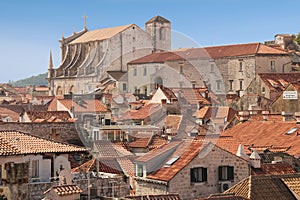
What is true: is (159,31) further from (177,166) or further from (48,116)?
(177,166)

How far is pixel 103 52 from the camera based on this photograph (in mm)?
105500

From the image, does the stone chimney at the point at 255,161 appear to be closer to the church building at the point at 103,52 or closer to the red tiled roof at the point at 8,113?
the red tiled roof at the point at 8,113

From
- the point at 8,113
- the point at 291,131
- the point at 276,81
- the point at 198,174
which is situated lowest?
the point at 198,174

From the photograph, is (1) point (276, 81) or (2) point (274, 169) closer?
(2) point (274, 169)

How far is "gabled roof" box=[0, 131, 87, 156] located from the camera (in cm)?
1845

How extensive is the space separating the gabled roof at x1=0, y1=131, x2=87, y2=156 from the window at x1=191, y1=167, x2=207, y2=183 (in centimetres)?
339

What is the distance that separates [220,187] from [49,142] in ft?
16.1

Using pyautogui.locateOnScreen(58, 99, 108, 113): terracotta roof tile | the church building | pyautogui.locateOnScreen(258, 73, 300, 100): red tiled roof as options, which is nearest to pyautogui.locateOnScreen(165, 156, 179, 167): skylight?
pyautogui.locateOnScreen(58, 99, 108, 113): terracotta roof tile

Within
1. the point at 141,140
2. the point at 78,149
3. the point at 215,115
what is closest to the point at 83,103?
the point at 215,115

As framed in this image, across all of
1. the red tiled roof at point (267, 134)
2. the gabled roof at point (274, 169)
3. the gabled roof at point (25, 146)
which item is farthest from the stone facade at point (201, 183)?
the red tiled roof at point (267, 134)

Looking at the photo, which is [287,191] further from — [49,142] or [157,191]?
[49,142]

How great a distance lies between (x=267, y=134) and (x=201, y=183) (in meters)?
12.4

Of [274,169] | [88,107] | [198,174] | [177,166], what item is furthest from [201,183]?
[88,107]

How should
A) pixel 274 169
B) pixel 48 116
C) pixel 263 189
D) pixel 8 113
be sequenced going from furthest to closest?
1. pixel 8 113
2. pixel 48 116
3. pixel 274 169
4. pixel 263 189
